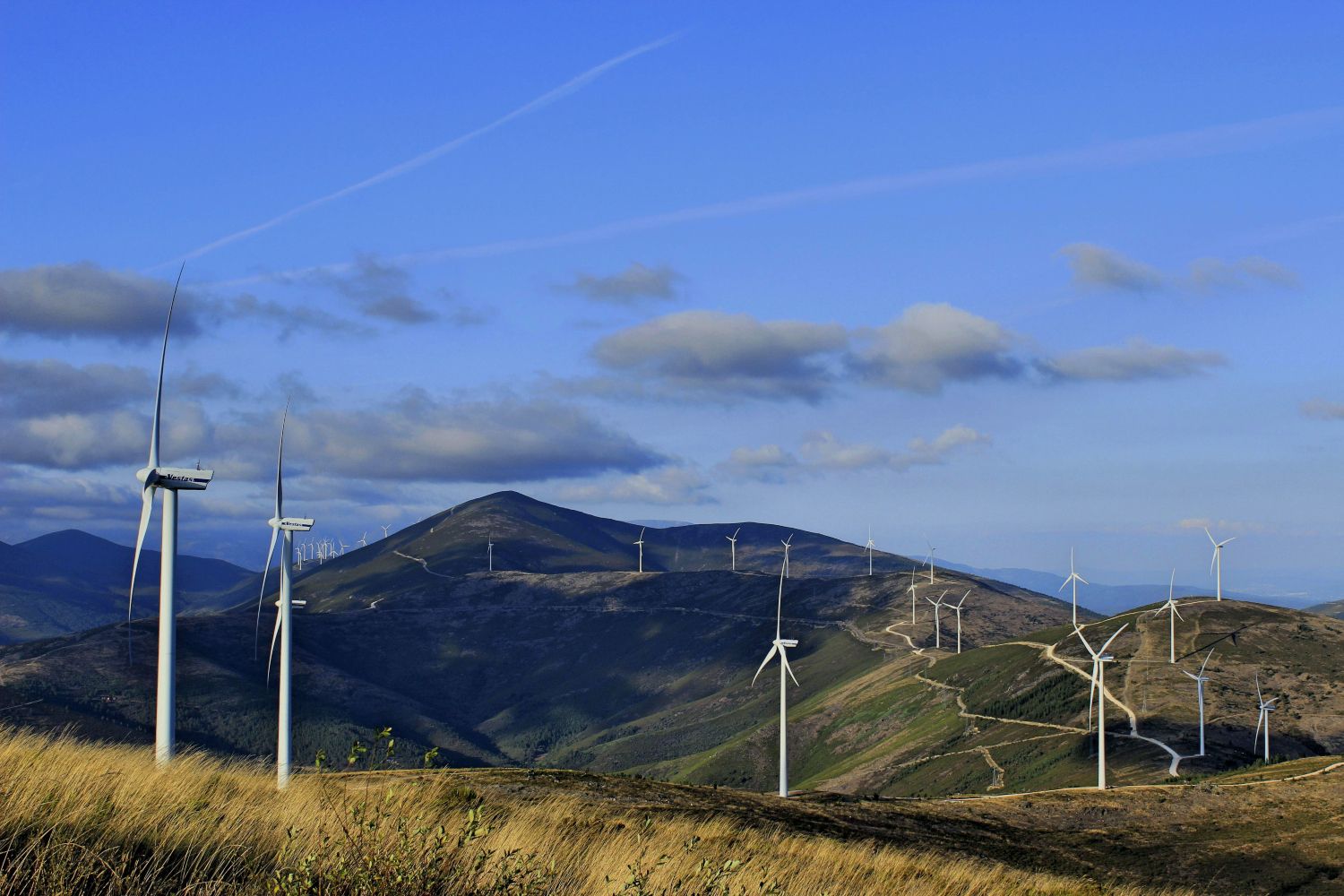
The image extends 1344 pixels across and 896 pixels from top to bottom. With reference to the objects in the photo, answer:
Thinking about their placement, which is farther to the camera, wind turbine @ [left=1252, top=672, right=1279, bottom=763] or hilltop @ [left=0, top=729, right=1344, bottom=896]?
wind turbine @ [left=1252, top=672, right=1279, bottom=763]

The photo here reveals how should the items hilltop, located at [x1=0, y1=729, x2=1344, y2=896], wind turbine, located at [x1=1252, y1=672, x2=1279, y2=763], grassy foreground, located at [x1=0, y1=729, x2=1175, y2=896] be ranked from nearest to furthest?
grassy foreground, located at [x1=0, y1=729, x2=1175, y2=896] → hilltop, located at [x1=0, y1=729, x2=1344, y2=896] → wind turbine, located at [x1=1252, y1=672, x2=1279, y2=763]

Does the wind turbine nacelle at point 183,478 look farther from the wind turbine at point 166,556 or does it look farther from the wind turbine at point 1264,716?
the wind turbine at point 1264,716

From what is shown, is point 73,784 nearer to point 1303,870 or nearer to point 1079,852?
point 1079,852

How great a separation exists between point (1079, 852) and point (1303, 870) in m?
14.4

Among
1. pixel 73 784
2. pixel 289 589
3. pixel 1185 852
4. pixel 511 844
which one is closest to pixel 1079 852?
pixel 1185 852

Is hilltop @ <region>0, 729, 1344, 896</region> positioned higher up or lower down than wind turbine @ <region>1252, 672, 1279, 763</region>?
higher up

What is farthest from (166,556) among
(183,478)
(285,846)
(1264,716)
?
(1264,716)

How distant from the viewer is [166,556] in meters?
32.7

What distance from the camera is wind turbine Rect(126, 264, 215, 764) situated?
30875 millimetres

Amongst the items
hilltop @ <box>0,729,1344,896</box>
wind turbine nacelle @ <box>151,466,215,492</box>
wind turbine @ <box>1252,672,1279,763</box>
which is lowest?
wind turbine @ <box>1252,672,1279,763</box>

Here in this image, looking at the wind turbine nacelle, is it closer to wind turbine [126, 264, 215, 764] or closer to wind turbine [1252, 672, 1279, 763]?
wind turbine [126, 264, 215, 764]

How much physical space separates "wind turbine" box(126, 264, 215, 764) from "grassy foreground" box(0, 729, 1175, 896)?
5.84 m

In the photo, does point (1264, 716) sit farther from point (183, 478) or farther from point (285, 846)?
point (285, 846)

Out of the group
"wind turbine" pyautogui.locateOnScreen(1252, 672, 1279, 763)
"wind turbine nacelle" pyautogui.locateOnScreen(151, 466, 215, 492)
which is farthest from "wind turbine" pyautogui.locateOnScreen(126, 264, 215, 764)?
"wind turbine" pyautogui.locateOnScreen(1252, 672, 1279, 763)
